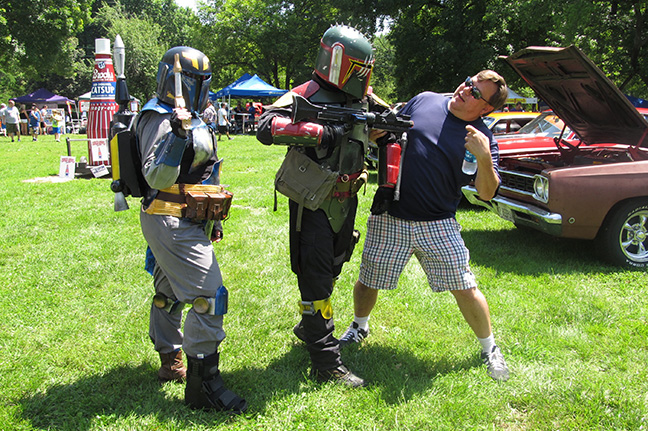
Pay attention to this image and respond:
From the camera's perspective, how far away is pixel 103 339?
3.61m

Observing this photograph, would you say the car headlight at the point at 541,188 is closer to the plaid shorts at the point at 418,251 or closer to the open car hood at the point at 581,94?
the open car hood at the point at 581,94

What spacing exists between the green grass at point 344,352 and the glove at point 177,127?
5.30 ft

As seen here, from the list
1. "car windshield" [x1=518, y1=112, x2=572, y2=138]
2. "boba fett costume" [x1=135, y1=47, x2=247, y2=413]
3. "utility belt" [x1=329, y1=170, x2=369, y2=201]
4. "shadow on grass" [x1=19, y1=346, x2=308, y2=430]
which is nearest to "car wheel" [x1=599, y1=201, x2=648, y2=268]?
"car windshield" [x1=518, y1=112, x2=572, y2=138]

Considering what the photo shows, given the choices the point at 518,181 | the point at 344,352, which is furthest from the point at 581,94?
the point at 344,352

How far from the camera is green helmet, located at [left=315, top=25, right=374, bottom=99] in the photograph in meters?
2.86

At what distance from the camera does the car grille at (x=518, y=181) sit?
18.0 feet

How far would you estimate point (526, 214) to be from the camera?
17.6ft

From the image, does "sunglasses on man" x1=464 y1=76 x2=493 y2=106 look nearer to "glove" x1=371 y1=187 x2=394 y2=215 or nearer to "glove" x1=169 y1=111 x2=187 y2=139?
"glove" x1=371 y1=187 x2=394 y2=215

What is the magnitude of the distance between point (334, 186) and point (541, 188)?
3244 mm

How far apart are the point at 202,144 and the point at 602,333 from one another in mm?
3458

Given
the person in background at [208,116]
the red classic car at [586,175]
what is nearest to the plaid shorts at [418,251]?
the person in background at [208,116]

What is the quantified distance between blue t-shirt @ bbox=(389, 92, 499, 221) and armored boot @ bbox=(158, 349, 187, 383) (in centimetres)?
179

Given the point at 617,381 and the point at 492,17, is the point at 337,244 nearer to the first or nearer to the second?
the point at 617,381

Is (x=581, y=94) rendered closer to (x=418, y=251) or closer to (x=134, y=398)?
(x=418, y=251)
